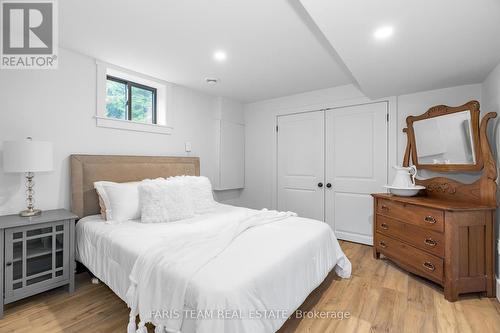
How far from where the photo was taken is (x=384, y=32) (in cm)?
171

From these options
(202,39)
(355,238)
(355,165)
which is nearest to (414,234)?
(355,238)

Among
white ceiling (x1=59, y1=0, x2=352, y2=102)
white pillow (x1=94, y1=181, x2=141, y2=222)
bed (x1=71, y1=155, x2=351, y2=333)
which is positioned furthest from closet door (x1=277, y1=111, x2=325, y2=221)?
white pillow (x1=94, y1=181, x2=141, y2=222)

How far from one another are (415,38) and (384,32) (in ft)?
0.95

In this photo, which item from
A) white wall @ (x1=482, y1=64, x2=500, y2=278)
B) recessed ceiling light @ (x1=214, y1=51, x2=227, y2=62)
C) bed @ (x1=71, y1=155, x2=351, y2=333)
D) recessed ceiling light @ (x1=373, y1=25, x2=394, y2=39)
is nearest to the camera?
bed @ (x1=71, y1=155, x2=351, y2=333)

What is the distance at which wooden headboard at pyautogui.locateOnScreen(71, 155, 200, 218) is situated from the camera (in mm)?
2439

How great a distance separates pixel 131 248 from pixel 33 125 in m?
1.65

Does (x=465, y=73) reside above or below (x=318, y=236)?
above

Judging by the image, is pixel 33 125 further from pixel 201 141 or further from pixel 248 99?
pixel 248 99

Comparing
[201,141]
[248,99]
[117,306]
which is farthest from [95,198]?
[248,99]

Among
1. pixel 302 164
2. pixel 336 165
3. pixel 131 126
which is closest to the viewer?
pixel 131 126

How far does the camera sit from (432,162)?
2770 millimetres

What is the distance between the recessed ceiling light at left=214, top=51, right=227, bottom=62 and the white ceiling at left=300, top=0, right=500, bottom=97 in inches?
43.8

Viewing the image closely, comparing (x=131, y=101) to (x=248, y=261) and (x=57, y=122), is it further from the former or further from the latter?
(x=248, y=261)

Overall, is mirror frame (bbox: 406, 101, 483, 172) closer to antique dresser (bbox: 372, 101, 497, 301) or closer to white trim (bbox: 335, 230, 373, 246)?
antique dresser (bbox: 372, 101, 497, 301)
